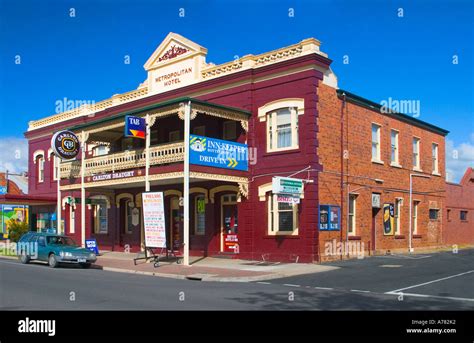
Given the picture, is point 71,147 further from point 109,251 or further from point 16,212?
point 16,212

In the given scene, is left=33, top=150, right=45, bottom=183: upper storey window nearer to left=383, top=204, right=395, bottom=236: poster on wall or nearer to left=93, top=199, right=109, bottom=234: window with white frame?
left=93, top=199, right=109, bottom=234: window with white frame

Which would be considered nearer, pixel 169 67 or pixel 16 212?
pixel 169 67

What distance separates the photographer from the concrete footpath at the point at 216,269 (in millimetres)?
17328

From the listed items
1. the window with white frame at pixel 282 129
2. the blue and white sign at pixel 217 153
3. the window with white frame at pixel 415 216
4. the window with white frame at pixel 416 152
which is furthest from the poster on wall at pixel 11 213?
the window with white frame at pixel 416 152

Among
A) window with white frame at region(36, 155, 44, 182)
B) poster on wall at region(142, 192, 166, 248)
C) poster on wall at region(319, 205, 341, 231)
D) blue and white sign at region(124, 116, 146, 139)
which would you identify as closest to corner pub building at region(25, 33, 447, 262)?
poster on wall at region(319, 205, 341, 231)

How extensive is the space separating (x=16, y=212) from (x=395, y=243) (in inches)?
1455

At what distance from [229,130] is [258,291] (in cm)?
1163

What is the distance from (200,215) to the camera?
82.5ft

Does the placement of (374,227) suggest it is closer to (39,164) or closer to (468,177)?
(468,177)

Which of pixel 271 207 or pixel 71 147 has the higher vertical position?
pixel 71 147

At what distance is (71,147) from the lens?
2764 cm

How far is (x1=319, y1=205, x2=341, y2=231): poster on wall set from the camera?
2097 cm

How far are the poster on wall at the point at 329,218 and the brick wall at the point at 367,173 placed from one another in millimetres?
247
